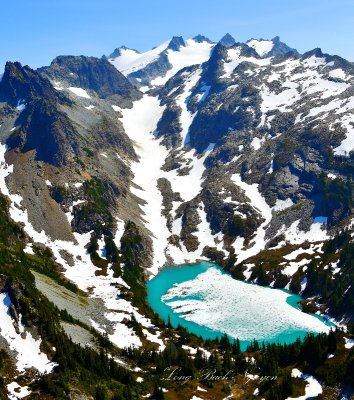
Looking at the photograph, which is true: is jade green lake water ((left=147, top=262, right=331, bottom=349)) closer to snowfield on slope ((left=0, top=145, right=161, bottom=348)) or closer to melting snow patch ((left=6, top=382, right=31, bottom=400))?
snowfield on slope ((left=0, top=145, right=161, bottom=348))

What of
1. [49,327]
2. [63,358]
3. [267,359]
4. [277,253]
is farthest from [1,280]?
[277,253]

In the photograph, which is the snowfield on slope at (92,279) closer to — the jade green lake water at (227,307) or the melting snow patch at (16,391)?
the jade green lake water at (227,307)

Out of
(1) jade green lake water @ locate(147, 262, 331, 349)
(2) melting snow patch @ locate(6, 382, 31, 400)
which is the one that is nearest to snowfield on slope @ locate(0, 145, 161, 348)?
(1) jade green lake water @ locate(147, 262, 331, 349)

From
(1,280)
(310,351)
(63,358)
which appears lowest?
(310,351)

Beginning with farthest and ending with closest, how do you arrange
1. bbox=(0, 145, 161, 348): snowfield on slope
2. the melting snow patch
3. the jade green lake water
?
the jade green lake water
bbox=(0, 145, 161, 348): snowfield on slope
the melting snow patch

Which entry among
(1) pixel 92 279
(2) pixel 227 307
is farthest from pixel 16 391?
(2) pixel 227 307

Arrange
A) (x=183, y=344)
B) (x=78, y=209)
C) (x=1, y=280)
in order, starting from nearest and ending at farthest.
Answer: (x=1, y=280) → (x=183, y=344) → (x=78, y=209)

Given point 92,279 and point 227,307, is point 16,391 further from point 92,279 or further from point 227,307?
point 227,307

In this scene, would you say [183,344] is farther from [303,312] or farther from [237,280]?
[237,280]
